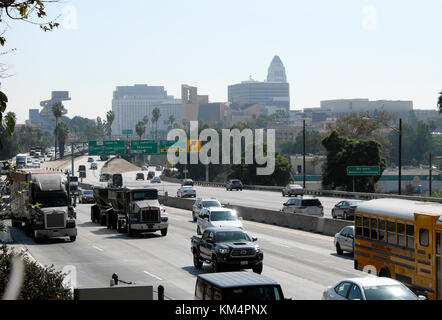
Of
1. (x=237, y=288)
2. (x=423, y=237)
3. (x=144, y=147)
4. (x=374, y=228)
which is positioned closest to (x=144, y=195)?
(x=374, y=228)

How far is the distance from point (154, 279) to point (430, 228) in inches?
409

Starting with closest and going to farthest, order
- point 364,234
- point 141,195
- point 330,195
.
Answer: point 364,234
point 141,195
point 330,195

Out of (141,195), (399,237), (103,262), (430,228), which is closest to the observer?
(430,228)

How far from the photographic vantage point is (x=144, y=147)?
117688 mm

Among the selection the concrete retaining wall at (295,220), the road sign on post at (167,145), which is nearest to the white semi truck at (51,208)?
the concrete retaining wall at (295,220)

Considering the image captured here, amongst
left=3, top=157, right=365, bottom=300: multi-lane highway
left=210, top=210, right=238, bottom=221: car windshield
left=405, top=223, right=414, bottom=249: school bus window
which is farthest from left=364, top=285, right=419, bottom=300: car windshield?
left=210, top=210, right=238, bottom=221: car windshield

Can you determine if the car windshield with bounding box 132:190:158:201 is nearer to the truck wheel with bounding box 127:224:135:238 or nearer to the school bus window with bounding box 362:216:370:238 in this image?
the truck wheel with bounding box 127:224:135:238

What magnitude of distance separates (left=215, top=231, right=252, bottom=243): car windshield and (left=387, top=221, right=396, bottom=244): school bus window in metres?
5.96

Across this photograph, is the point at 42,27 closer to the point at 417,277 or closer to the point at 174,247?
the point at 417,277

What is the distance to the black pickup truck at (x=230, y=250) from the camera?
25531 millimetres

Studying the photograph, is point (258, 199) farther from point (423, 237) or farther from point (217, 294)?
point (217, 294)

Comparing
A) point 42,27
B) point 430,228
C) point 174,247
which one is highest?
point 42,27

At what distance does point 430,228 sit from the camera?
66.0 feet
